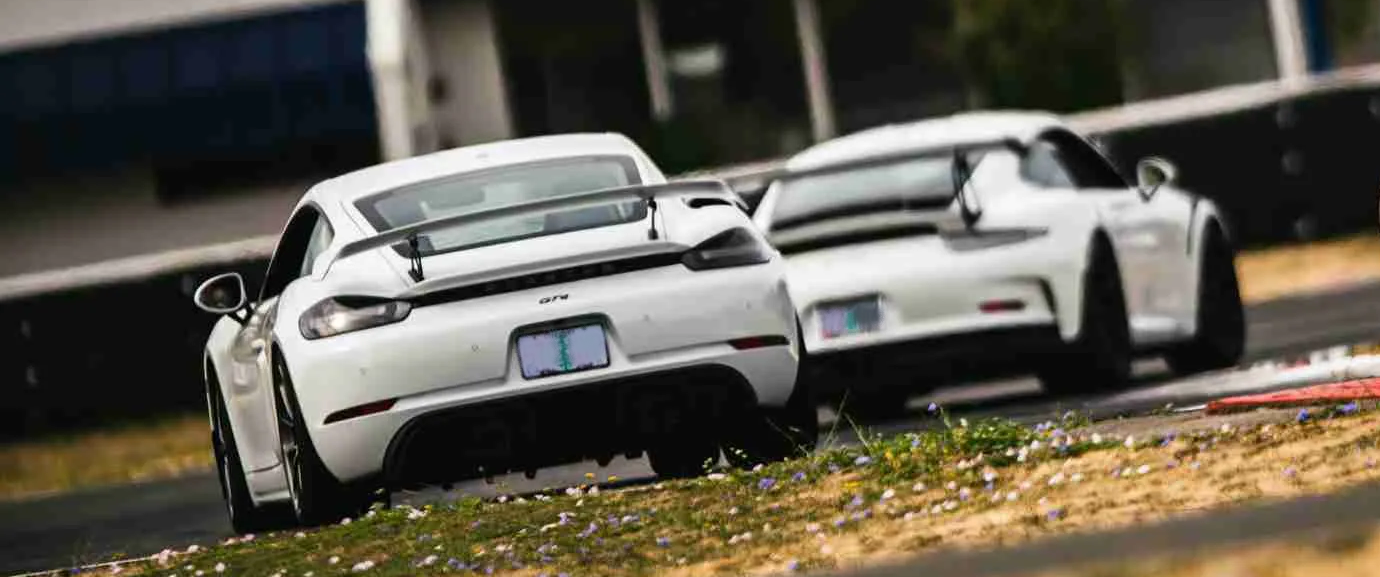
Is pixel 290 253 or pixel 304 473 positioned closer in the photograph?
pixel 304 473

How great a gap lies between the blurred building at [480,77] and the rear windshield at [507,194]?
16.5m

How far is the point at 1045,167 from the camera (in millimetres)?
13984

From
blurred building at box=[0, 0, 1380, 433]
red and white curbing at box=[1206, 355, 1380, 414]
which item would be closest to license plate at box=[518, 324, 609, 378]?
red and white curbing at box=[1206, 355, 1380, 414]

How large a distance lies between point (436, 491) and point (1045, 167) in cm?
326

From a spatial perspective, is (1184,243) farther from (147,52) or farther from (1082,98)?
(147,52)

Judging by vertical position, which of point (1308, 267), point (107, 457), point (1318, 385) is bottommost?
point (1308, 267)

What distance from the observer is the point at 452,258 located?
396 inches

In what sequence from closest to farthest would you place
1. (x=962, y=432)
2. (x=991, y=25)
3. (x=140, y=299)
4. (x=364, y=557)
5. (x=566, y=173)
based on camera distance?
(x=364, y=557)
(x=962, y=432)
(x=566, y=173)
(x=140, y=299)
(x=991, y=25)

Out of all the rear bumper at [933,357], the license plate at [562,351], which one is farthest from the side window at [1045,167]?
the license plate at [562,351]

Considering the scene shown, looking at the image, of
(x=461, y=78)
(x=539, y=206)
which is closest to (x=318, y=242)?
(x=539, y=206)

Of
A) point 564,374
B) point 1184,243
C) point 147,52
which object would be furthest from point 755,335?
point 147,52

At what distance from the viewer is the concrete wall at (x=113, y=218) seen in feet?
96.1

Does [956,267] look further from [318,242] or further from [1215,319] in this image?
[318,242]

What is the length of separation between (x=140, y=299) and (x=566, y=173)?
12541 millimetres
